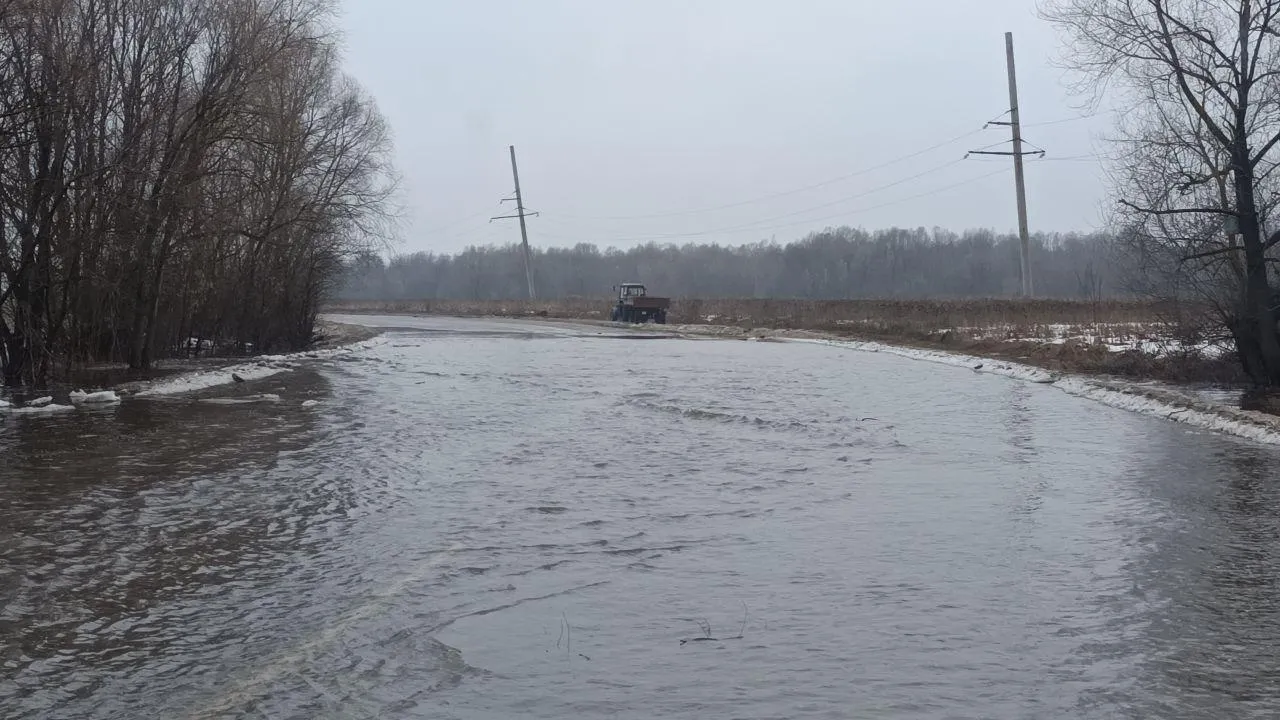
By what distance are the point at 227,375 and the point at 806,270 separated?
13824 cm

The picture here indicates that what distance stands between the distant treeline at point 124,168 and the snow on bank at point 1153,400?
18864 millimetres

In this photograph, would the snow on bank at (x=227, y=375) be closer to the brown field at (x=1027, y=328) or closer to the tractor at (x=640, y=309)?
the brown field at (x=1027, y=328)

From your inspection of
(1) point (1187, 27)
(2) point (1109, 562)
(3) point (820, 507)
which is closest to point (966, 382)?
(1) point (1187, 27)

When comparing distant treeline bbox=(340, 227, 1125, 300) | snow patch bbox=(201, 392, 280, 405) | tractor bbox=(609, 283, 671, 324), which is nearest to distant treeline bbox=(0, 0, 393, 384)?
snow patch bbox=(201, 392, 280, 405)

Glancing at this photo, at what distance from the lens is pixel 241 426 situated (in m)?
17.4

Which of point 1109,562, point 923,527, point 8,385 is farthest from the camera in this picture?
point 8,385

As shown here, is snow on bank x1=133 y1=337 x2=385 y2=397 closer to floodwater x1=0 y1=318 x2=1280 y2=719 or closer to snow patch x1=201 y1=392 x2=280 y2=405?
snow patch x1=201 y1=392 x2=280 y2=405

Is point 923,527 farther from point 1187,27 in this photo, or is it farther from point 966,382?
point 966,382

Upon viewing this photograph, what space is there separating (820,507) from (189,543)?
5831mm

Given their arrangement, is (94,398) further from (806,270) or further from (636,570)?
(806,270)

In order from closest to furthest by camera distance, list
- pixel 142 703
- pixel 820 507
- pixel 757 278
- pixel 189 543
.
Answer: pixel 142 703
pixel 189 543
pixel 820 507
pixel 757 278

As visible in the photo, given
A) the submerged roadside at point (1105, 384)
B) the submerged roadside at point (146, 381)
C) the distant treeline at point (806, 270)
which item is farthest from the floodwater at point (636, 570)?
the distant treeline at point (806, 270)

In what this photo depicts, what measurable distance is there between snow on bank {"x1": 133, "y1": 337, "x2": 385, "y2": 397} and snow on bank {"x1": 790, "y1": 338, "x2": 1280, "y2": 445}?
18444mm

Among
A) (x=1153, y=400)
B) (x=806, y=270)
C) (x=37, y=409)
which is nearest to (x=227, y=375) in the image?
(x=37, y=409)
